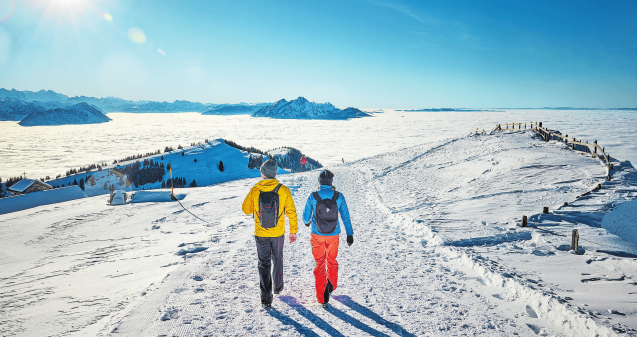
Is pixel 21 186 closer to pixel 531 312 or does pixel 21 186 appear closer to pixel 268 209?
pixel 268 209

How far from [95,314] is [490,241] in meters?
8.62

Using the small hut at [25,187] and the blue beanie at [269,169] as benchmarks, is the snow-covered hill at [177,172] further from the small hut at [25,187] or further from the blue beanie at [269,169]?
the blue beanie at [269,169]

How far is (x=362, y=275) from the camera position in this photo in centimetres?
570

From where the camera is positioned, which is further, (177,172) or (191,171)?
(191,171)

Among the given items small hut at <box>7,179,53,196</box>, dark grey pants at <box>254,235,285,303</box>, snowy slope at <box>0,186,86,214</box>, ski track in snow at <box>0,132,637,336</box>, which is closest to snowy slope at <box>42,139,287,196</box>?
small hut at <box>7,179,53,196</box>

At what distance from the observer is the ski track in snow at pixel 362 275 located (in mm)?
4137

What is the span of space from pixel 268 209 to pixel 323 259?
123 cm

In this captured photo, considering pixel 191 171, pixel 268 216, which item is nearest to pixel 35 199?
pixel 191 171

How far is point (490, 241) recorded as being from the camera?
7492mm

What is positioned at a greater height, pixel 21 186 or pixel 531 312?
pixel 531 312

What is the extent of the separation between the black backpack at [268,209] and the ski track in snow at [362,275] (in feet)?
4.65

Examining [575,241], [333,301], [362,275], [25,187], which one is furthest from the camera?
[25,187]

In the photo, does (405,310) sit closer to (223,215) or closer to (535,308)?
(535,308)

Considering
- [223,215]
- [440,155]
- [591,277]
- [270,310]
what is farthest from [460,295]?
[440,155]
